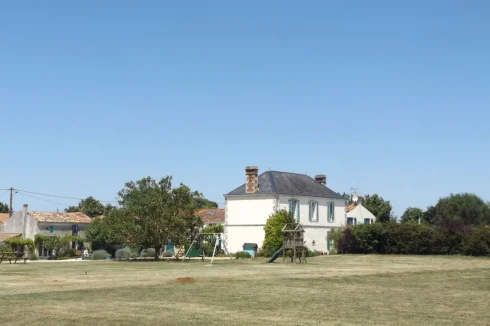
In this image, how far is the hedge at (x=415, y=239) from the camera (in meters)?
55.3

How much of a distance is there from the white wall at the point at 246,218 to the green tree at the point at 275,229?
3.38 ft

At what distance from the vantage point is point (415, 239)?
5869cm

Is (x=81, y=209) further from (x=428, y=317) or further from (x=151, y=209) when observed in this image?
(x=428, y=317)

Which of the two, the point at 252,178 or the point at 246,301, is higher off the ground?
the point at 252,178

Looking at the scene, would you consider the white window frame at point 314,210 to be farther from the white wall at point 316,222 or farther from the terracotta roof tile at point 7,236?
the terracotta roof tile at point 7,236

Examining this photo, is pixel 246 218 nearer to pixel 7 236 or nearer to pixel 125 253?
pixel 125 253

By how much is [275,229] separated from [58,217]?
1235 inches

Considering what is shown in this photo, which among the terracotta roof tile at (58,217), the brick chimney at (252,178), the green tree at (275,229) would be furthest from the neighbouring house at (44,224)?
the green tree at (275,229)

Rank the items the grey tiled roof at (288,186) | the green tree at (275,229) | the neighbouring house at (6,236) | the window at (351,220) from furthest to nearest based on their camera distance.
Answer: the window at (351,220) → the neighbouring house at (6,236) → the grey tiled roof at (288,186) → the green tree at (275,229)

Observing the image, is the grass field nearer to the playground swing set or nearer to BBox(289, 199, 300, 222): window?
the playground swing set

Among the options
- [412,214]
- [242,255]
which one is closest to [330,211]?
[242,255]

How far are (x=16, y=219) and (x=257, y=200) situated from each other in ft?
106

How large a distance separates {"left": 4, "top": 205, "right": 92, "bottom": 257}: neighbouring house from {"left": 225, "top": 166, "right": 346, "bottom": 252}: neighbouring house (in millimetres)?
22935

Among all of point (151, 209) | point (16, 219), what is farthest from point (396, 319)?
point (16, 219)
